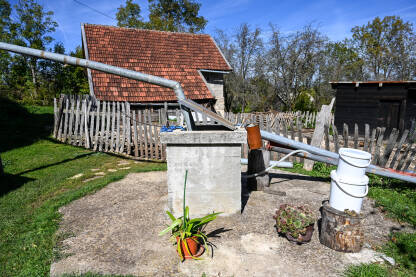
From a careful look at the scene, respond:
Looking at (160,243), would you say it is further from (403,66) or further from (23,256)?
(403,66)

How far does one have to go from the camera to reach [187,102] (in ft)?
11.5

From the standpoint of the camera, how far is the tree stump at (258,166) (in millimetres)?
4566

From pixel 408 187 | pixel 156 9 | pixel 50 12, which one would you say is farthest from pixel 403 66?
pixel 50 12

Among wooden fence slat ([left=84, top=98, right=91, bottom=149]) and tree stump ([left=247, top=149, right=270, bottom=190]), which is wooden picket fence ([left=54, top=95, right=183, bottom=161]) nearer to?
wooden fence slat ([left=84, top=98, right=91, bottom=149])

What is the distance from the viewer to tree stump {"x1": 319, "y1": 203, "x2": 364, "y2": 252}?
275cm

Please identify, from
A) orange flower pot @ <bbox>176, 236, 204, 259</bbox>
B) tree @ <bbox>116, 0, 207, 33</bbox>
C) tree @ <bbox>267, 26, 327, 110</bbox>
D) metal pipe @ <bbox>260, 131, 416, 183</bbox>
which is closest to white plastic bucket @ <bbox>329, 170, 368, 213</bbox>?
metal pipe @ <bbox>260, 131, 416, 183</bbox>

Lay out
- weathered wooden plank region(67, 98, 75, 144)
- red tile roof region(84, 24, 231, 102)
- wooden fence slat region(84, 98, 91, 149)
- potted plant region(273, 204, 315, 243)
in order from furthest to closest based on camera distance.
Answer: red tile roof region(84, 24, 231, 102) → weathered wooden plank region(67, 98, 75, 144) → wooden fence slat region(84, 98, 91, 149) → potted plant region(273, 204, 315, 243)

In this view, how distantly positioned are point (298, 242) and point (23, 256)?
330 cm

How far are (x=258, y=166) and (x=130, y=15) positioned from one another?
33881 mm

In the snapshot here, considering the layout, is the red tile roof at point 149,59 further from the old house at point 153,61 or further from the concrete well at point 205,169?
the concrete well at point 205,169

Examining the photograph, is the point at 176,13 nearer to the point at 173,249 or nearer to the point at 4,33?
the point at 4,33

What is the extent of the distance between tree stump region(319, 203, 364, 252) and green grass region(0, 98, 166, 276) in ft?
10.5

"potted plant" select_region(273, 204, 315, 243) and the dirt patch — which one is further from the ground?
"potted plant" select_region(273, 204, 315, 243)

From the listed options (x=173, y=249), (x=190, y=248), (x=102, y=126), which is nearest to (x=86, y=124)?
(x=102, y=126)
